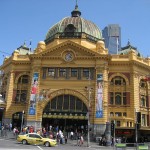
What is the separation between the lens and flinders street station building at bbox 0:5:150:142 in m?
57.8

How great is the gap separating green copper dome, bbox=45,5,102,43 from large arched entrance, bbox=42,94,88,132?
17195 millimetres

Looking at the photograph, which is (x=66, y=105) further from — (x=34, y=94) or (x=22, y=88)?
(x=22, y=88)

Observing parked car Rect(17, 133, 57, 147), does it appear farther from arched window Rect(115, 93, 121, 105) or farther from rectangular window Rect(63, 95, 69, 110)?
arched window Rect(115, 93, 121, 105)

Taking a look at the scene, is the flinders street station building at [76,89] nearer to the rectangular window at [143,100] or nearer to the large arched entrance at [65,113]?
the large arched entrance at [65,113]

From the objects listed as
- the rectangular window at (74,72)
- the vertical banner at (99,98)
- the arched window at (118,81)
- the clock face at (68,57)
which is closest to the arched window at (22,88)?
the clock face at (68,57)

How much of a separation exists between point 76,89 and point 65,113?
18.1ft

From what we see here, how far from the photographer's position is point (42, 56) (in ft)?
202

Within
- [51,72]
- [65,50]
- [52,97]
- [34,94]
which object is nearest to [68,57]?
[65,50]

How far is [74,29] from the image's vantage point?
69.1 m

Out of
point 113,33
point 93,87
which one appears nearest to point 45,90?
point 93,87

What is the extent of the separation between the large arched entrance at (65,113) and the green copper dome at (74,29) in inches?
677

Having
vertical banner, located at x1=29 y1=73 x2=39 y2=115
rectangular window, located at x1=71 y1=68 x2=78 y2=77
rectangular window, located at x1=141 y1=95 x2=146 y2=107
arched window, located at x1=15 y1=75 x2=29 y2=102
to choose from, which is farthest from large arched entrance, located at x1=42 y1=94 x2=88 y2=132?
rectangular window, located at x1=141 y1=95 x2=146 y2=107

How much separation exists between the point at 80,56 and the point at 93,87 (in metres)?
7.37

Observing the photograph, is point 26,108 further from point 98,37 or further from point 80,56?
point 98,37
